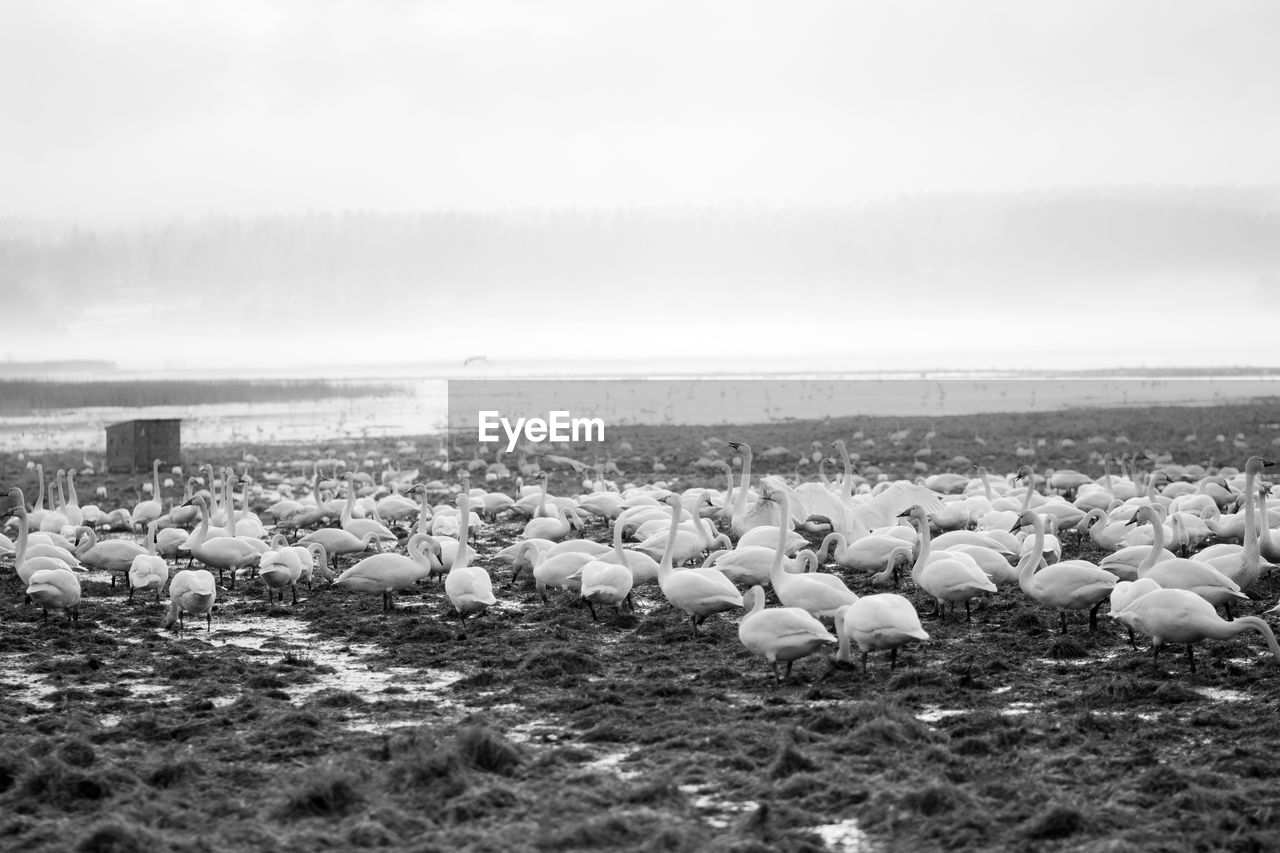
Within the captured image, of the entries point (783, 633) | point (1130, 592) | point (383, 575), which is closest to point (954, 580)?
point (1130, 592)

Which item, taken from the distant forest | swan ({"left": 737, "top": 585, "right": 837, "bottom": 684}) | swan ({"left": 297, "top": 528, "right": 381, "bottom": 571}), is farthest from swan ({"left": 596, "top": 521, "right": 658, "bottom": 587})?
the distant forest

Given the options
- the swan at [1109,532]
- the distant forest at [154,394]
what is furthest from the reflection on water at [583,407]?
the swan at [1109,532]

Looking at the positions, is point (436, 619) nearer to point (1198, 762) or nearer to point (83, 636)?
point (83, 636)

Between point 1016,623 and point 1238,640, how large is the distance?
5.97ft

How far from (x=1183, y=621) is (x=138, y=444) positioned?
2700 centimetres

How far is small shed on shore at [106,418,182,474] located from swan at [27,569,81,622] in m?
19.5

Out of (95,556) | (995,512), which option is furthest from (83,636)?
(995,512)

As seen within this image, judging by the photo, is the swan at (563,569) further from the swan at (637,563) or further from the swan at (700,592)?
the swan at (700,592)

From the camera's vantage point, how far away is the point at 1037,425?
144 ft

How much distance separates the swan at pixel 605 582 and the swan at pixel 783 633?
2603 mm

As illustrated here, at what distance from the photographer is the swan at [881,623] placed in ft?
30.2

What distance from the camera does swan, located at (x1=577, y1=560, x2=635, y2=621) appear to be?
465 inches

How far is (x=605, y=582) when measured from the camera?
38.8 feet

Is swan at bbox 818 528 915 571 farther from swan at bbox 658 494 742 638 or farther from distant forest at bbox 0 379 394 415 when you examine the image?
distant forest at bbox 0 379 394 415
